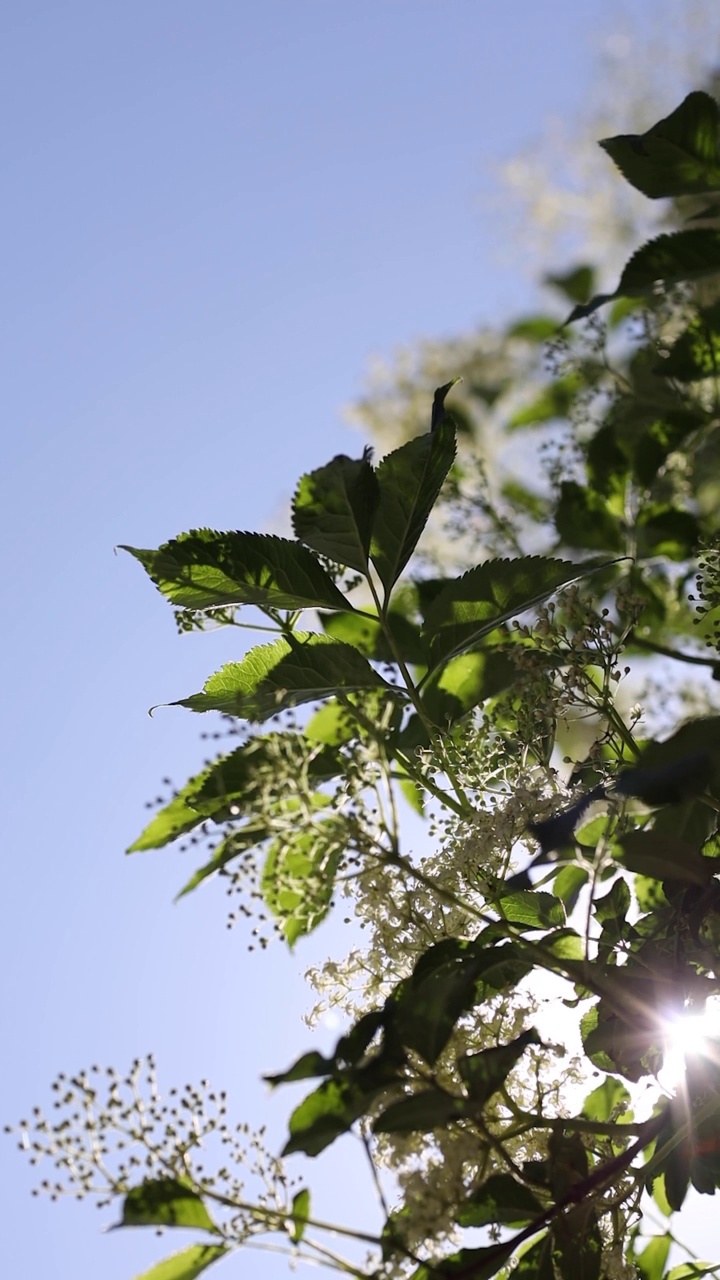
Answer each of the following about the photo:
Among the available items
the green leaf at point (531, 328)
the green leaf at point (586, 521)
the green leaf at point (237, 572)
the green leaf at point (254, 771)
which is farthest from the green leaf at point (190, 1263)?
the green leaf at point (531, 328)

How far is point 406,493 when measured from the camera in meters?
1.41

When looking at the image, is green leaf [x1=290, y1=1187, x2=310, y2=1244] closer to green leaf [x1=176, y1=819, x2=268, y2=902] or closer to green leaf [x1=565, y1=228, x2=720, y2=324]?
green leaf [x1=176, y1=819, x2=268, y2=902]

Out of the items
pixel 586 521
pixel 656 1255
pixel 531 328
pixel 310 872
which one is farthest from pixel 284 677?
pixel 531 328

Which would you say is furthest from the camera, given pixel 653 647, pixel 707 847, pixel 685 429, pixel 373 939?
pixel 685 429

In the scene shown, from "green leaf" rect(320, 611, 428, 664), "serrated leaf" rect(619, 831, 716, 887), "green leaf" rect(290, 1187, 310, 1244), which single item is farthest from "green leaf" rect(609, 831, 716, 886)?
"green leaf" rect(320, 611, 428, 664)

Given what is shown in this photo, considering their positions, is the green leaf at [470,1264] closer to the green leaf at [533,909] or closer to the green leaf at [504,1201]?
the green leaf at [504,1201]

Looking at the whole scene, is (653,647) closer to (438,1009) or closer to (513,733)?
(513,733)

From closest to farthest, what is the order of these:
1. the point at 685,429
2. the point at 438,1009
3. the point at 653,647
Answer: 1. the point at 438,1009
2. the point at 653,647
3. the point at 685,429

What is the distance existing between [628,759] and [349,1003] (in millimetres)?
488

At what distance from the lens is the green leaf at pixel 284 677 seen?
1405 mm

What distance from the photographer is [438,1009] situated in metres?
0.96

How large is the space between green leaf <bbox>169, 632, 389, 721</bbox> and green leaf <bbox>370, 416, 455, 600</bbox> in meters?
0.12

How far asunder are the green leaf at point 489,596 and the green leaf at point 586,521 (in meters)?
1.08

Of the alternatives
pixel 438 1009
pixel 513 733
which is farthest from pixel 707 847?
Result: pixel 438 1009
